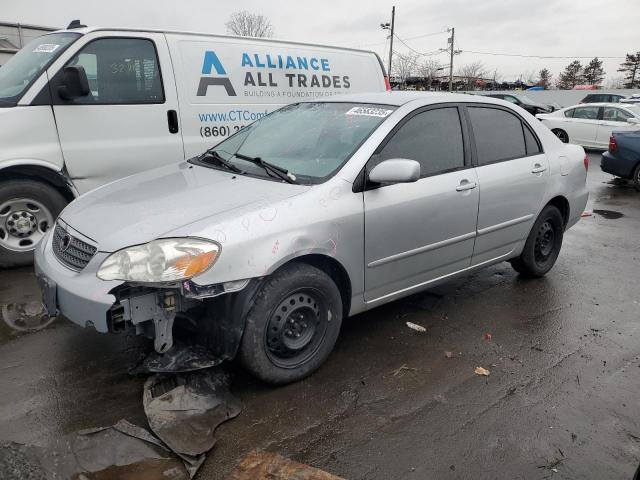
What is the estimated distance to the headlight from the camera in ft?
8.31

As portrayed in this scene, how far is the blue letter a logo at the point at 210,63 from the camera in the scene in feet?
18.5

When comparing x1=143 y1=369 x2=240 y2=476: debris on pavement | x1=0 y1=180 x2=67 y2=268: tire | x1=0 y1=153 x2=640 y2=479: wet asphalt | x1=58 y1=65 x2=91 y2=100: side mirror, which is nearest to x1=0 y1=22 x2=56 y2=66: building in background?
x1=58 y1=65 x2=91 y2=100: side mirror

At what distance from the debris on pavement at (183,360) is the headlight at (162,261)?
536 mm

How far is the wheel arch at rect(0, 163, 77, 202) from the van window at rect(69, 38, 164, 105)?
73 centimetres

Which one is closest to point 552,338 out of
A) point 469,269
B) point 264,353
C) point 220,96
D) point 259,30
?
point 469,269

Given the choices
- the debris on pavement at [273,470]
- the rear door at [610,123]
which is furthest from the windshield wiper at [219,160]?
the rear door at [610,123]

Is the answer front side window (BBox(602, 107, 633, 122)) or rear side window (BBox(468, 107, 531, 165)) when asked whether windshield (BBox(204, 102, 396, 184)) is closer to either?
rear side window (BBox(468, 107, 531, 165))

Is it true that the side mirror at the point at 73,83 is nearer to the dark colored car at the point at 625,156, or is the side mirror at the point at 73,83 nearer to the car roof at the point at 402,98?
the car roof at the point at 402,98

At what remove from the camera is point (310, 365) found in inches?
123

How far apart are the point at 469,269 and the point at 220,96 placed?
3.44m

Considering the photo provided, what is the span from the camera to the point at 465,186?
12.4 ft

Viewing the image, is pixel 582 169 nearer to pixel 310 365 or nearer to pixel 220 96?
pixel 310 365

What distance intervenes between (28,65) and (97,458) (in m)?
4.20

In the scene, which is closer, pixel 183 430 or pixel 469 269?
pixel 183 430
